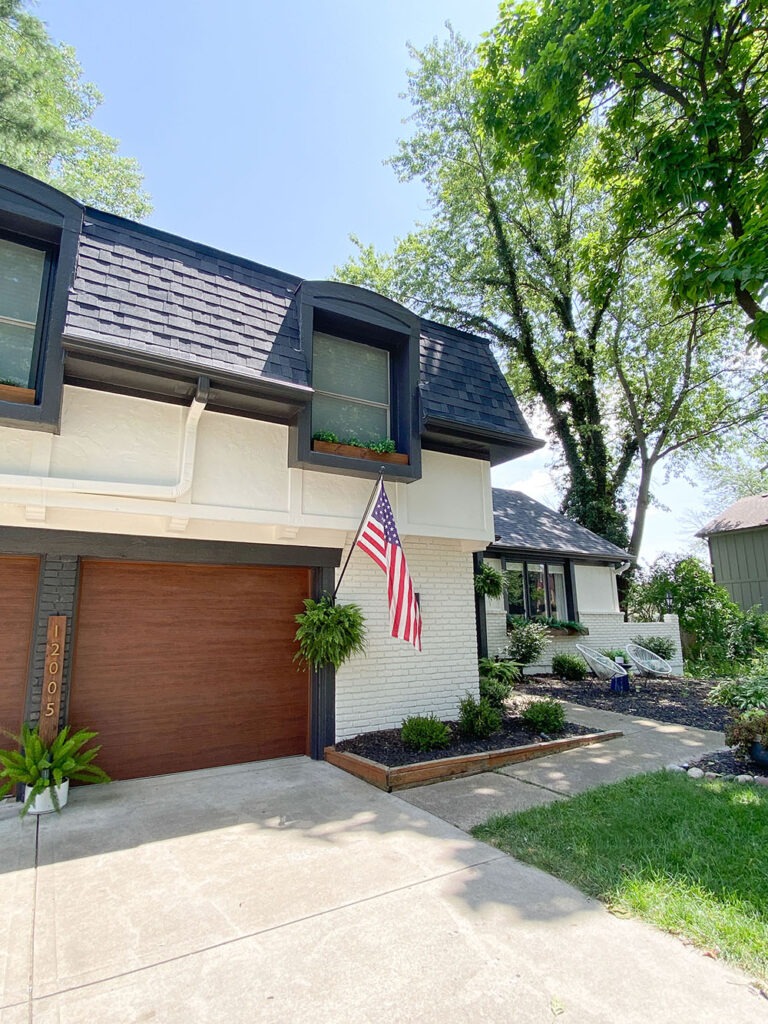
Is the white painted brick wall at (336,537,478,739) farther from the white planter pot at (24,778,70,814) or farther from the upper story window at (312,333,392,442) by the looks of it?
the white planter pot at (24,778,70,814)

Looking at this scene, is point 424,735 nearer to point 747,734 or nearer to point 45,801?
point 747,734

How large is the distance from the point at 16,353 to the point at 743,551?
22.5 m

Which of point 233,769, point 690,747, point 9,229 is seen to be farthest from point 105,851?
point 690,747

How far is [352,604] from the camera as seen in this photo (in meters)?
6.51

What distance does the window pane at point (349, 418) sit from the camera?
626cm

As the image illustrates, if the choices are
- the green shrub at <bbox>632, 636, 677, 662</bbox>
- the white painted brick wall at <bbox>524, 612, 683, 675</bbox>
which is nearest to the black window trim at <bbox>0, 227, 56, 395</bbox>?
the white painted brick wall at <bbox>524, 612, 683, 675</bbox>

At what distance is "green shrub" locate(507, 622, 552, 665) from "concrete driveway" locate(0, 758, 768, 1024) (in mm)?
8334

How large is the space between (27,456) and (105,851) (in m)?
3.42

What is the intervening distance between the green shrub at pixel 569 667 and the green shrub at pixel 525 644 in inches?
19.9

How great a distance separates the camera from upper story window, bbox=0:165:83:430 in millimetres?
4617

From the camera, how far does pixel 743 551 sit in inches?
761

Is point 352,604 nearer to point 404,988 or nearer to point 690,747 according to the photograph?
point 404,988

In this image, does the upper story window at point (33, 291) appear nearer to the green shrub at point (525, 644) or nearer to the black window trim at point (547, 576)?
the green shrub at point (525, 644)

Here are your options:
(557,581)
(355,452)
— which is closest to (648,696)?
(557,581)
